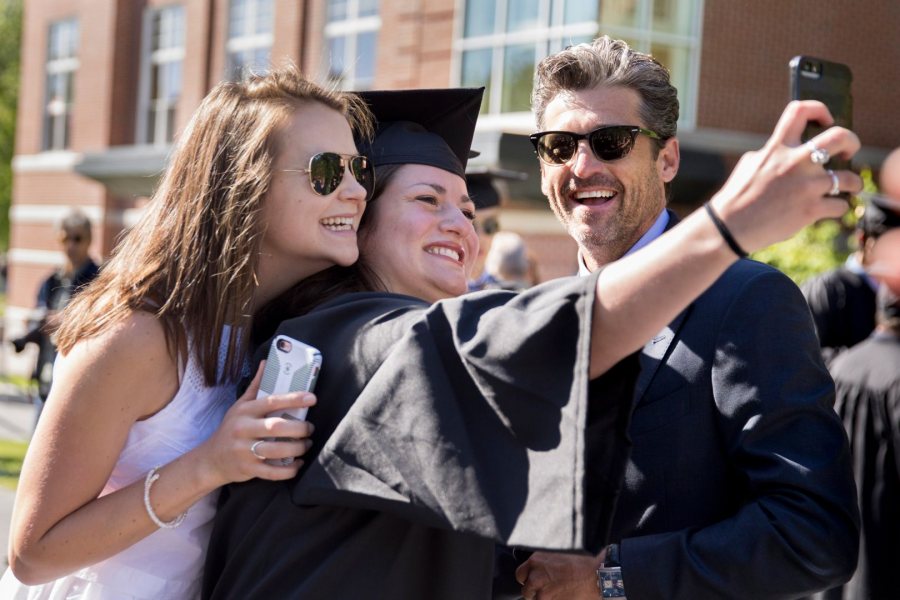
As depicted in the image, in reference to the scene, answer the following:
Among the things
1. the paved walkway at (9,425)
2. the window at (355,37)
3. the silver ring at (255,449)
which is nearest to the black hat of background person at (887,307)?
the silver ring at (255,449)

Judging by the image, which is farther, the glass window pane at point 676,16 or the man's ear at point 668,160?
the glass window pane at point 676,16

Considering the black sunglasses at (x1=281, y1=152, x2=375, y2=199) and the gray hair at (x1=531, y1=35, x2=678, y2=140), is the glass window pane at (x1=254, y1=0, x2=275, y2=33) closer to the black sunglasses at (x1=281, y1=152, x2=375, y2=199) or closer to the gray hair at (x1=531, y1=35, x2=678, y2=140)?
the gray hair at (x1=531, y1=35, x2=678, y2=140)

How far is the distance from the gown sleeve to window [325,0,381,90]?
16.4 meters

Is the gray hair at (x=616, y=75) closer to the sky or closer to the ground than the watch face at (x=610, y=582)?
closer to the sky

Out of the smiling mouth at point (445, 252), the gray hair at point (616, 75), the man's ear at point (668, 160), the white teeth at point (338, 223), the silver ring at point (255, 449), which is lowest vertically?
the silver ring at point (255, 449)

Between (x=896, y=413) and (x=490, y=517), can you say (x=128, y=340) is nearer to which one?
(x=490, y=517)

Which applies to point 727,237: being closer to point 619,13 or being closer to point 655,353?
point 655,353

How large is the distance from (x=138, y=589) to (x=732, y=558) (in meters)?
1.19

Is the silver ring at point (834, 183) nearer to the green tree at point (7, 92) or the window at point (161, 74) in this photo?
the window at point (161, 74)

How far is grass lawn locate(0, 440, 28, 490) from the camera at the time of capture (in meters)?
9.01

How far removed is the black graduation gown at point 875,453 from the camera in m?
4.18

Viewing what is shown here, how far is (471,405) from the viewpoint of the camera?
167 cm

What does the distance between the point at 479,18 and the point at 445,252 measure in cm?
1320

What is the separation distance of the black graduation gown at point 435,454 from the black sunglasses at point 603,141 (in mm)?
884
